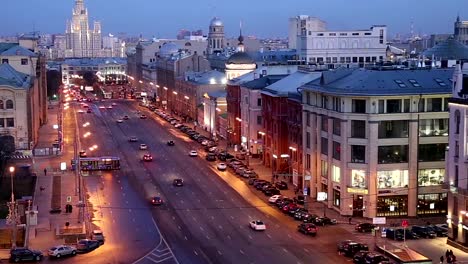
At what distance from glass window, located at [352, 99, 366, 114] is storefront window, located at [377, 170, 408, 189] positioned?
5.44 metres

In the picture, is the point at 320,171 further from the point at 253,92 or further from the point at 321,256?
the point at 253,92

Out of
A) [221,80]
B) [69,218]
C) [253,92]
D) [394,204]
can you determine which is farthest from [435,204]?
[221,80]

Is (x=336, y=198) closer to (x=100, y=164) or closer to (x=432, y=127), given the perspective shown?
(x=432, y=127)

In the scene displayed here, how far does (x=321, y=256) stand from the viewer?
53188 mm

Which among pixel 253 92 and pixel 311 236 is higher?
pixel 253 92

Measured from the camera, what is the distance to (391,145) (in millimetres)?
66562

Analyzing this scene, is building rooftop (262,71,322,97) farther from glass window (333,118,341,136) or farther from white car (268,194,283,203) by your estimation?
white car (268,194,283,203)

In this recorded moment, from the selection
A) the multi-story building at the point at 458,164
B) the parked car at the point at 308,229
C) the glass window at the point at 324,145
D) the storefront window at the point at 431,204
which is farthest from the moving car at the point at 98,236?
the storefront window at the point at 431,204

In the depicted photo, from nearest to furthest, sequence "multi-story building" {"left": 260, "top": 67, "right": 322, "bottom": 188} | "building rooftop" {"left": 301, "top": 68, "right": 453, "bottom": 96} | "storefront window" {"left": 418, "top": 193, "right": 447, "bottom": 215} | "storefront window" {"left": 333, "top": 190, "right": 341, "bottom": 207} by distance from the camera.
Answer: "building rooftop" {"left": 301, "top": 68, "right": 453, "bottom": 96}, "storefront window" {"left": 418, "top": 193, "right": 447, "bottom": 215}, "storefront window" {"left": 333, "top": 190, "right": 341, "bottom": 207}, "multi-story building" {"left": 260, "top": 67, "right": 322, "bottom": 188}

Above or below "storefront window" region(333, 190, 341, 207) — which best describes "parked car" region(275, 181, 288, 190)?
below

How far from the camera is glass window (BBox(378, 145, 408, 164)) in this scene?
66500 millimetres

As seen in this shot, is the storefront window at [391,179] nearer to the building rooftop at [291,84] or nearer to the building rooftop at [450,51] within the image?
the building rooftop at [291,84]

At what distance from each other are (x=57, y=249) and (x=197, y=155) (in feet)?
170

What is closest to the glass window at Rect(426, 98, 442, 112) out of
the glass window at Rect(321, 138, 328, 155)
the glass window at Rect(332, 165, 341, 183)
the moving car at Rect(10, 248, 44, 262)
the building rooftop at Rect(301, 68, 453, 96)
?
the building rooftop at Rect(301, 68, 453, 96)
